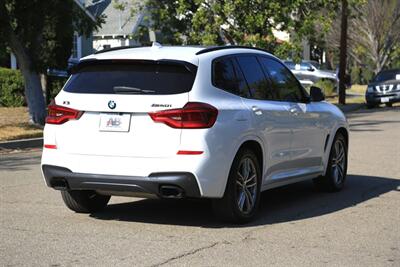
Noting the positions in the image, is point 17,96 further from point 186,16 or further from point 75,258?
point 75,258

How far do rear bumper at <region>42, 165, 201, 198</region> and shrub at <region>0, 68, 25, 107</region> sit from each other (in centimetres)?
1691

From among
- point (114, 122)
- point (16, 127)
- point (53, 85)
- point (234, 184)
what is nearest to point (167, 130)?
point (114, 122)

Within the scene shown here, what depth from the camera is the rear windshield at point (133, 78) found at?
6.94m

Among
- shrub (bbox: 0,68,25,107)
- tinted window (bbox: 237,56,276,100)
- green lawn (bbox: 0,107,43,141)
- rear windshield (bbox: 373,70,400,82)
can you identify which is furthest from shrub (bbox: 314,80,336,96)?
tinted window (bbox: 237,56,276,100)

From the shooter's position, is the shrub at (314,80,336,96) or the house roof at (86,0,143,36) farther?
the house roof at (86,0,143,36)

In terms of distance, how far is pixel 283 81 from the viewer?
8.53m

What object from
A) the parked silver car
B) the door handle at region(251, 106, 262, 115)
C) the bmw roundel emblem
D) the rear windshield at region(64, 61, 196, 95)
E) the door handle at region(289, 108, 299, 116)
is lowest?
the parked silver car

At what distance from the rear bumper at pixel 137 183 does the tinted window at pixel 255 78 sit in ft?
4.82

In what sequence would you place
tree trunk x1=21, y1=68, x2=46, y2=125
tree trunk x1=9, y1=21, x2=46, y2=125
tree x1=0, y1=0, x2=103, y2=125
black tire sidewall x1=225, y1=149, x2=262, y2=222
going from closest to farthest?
black tire sidewall x1=225, y1=149, x2=262, y2=222
tree x1=0, y1=0, x2=103, y2=125
tree trunk x1=9, y1=21, x2=46, y2=125
tree trunk x1=21, y1=68, x2=46, y2=125

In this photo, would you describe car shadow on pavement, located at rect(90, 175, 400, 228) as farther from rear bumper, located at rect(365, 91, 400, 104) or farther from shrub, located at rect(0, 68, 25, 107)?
rear bumper, located at rect(365, 91, 400, 104)

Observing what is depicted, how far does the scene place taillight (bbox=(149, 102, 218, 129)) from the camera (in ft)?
22.0

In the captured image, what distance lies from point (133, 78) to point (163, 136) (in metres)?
0.74

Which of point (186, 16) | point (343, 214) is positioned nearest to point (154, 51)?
point (343, 214)

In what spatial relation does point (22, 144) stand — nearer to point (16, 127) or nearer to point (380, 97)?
point (16, 127)
